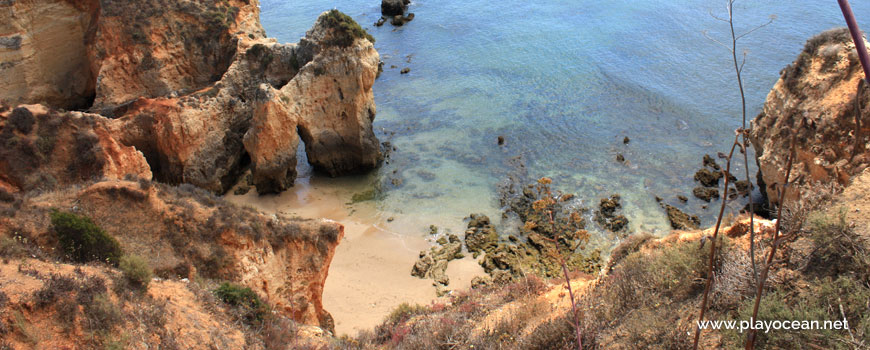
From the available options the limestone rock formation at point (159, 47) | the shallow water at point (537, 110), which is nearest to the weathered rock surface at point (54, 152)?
the limestone rock formation at point (159, 47)

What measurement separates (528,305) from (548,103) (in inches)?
908

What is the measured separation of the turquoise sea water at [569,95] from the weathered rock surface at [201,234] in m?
8.84

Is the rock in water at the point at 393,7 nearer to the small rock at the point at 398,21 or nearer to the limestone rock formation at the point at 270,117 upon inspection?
the small rock at the point at 398,21

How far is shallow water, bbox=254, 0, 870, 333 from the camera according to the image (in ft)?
73.3

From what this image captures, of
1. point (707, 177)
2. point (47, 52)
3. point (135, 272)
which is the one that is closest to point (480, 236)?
point (707, 177)

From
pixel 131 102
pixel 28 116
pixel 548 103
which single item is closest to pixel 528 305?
A: pixel 28 116

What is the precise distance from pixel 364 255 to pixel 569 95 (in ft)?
60.8

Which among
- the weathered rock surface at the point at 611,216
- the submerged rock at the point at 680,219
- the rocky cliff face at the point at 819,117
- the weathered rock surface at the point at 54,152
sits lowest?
the weathered rock surface at the point at 611,216

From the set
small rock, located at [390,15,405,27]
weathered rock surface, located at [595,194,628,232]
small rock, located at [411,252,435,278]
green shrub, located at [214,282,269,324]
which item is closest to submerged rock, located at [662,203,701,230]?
weathered rock surface, located at [595,194,628,232]

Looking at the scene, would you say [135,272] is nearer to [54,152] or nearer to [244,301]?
[244,301]

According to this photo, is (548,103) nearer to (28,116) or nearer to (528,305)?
(528,305)

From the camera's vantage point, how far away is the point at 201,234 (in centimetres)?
1226

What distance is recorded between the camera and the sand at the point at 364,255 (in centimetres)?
1742

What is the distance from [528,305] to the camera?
10797mm
